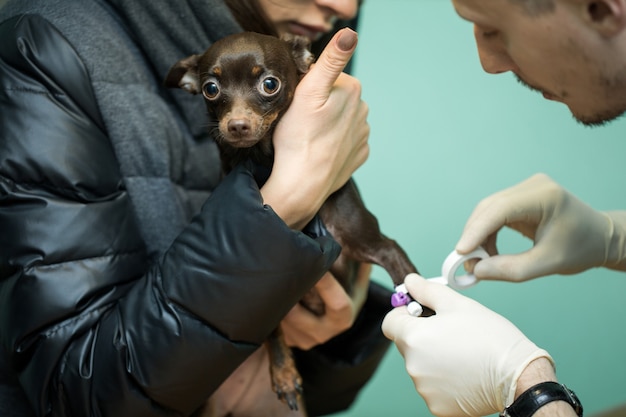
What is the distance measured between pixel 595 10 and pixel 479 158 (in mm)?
1444

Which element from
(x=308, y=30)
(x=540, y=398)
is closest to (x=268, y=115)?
(x=308, y=30)

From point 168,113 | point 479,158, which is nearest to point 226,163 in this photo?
point 168,113

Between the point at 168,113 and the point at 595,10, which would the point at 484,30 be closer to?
the point at 595,10

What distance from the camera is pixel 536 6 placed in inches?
43.1

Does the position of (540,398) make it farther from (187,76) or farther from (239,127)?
(187,76)

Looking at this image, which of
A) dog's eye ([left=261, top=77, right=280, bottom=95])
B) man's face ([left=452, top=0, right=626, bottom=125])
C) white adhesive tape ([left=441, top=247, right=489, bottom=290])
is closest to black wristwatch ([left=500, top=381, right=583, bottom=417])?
white adhesive tape ([left=441, top=247, right=489, bottom=290])

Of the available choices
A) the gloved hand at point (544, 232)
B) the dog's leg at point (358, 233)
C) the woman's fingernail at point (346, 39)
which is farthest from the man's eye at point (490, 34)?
the dog's leg at point (358, 233)

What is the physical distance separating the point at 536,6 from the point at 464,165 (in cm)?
144

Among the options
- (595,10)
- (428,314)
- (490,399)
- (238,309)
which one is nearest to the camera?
(595,10)

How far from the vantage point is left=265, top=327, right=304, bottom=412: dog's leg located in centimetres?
180

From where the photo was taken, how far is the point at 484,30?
1.25 metres

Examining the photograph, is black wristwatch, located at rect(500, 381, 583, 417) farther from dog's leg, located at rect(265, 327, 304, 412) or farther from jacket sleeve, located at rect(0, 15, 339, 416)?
dog's leg, located at rect(265, 327, 304, 412)

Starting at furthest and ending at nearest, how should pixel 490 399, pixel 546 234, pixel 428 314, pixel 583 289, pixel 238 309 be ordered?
pixel 583 289, pixel 546 234, pixel 428 314, pixel 238 309, pixel 490 399

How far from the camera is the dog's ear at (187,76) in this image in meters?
1.71
